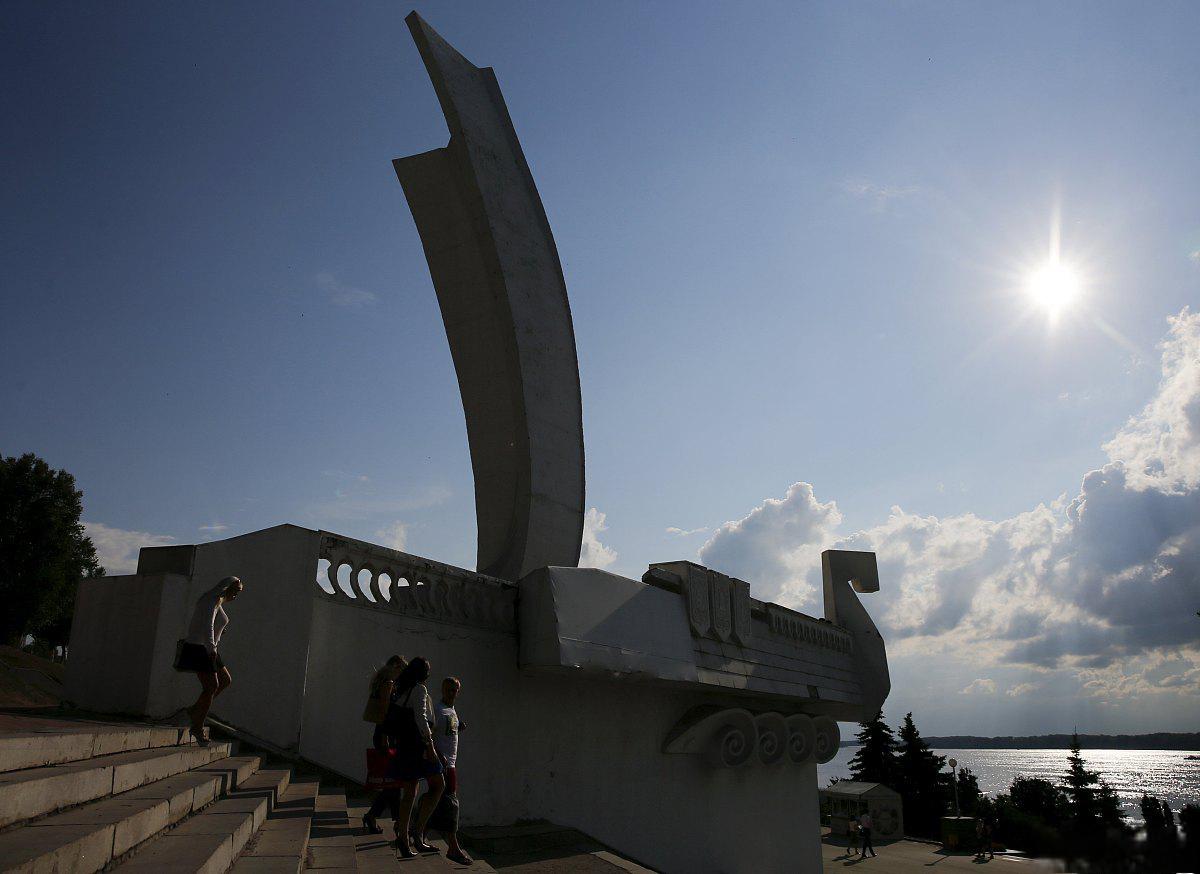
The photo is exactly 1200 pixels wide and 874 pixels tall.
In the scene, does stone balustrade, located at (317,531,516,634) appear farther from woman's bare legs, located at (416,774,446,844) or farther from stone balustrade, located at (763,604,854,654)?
stone balustrade, located at (763,604,854,654)

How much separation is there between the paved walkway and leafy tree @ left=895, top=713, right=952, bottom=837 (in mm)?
21767

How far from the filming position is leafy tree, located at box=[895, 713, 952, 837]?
42.3 m

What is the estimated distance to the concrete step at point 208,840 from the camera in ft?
7.80

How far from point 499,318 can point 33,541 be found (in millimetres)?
22239

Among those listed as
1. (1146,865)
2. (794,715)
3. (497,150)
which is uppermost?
(497,150)

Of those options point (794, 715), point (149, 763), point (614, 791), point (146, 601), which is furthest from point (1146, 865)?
point (794, 715)

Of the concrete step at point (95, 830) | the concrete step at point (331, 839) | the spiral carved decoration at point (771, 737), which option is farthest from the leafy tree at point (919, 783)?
the concrete step at point (95, 830)

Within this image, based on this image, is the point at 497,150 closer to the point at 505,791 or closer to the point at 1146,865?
the point at 505,791

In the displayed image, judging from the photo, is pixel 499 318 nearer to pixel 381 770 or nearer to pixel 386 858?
pixel 381 770

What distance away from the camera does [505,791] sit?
7488 mm

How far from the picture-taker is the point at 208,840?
278 centimetres

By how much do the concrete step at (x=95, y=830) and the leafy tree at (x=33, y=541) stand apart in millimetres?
25912

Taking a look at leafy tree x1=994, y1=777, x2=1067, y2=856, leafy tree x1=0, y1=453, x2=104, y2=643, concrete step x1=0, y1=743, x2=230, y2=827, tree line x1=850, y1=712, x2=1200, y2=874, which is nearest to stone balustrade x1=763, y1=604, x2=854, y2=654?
tree line x1=850, y1=712, x2=1200, y2=874

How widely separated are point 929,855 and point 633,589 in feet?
58.6
